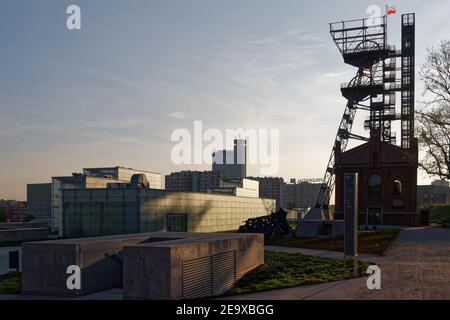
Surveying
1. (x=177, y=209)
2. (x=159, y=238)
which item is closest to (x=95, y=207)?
(x=177, y=209)

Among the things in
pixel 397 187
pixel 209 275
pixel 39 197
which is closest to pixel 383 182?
pixel 397 187

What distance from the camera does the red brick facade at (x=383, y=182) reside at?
54.7 metres

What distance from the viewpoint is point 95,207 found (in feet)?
148

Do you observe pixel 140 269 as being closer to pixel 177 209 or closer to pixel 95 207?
pixel 95 207

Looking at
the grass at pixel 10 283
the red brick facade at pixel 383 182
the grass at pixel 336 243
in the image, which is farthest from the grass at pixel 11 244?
the red brick facade at pixel 383 182

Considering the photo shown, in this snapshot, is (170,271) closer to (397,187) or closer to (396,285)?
(396,285)

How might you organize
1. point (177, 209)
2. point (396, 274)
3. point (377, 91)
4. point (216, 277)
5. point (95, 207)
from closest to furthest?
point (216, 277) → point (396, 274) → point (95, 207) → point (177, 209) → point (377, 91)

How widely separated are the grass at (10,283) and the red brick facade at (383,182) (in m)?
43.2

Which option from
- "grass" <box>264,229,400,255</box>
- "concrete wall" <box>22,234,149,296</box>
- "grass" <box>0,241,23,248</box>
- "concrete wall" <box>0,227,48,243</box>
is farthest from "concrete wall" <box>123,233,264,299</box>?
"concrete wall" <box>0,227,48,243</box>

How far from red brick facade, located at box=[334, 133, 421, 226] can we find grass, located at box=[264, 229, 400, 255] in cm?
1914

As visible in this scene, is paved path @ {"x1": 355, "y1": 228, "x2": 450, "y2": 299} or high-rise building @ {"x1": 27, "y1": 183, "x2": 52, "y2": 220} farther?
high-rise building @ {"x1": 27, "y1": 183, "x2": 52, "y2": 220}

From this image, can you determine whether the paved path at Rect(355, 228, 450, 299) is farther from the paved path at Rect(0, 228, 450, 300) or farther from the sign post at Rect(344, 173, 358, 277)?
the sign post at Rect(344, 173, 358, 277)

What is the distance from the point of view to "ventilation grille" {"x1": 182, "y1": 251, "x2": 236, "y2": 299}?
49.7 ft

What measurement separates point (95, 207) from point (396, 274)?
32151 mm
